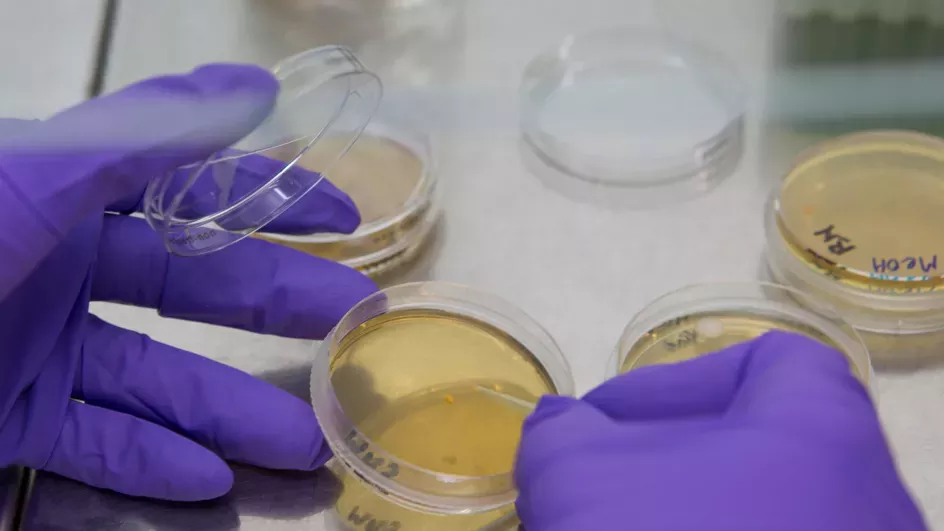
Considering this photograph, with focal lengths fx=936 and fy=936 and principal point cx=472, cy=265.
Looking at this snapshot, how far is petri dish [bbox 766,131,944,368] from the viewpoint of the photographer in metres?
1.21

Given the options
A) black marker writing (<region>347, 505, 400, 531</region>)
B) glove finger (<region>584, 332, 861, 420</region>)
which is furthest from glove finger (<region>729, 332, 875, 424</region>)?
black marker writing (<region>347, 505, 400, 531</region>)

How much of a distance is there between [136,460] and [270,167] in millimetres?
403

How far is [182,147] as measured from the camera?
103cm

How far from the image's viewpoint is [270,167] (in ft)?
4.01

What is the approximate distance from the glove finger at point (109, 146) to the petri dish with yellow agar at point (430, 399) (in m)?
0.28

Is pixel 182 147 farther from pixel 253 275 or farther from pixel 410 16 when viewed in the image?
pixel 410 16

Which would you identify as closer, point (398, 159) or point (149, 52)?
point (398, 159)

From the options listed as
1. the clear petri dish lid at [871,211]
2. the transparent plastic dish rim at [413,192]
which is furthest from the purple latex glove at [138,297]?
the clear petri dish lid at [871,211]

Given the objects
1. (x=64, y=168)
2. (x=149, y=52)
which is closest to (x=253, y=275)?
(x=64, y=168)

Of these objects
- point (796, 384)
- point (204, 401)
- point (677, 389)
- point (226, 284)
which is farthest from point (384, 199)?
point (796, 384)

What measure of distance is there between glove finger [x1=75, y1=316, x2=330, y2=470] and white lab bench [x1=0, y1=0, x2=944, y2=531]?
7cm

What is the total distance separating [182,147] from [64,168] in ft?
0.41

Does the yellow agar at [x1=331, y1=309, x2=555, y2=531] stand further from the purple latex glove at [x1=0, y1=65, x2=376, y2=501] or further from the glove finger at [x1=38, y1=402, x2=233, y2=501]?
the glove finger at [x1=38, y1=402, x2=233, y2=501]

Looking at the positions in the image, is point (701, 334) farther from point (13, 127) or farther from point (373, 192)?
point (13, 127)
